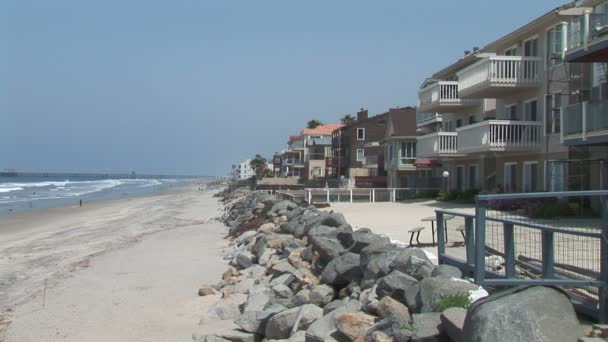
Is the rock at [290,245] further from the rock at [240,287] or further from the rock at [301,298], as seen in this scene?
the rock at [301,298]

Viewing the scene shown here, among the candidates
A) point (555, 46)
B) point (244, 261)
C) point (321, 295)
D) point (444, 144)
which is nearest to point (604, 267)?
point (321, 295)

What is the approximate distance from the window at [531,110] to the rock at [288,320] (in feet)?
68.0

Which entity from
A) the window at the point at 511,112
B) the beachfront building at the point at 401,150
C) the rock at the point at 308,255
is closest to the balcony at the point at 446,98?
the window at the point at 511,112

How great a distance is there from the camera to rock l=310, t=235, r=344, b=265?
12.7 metres

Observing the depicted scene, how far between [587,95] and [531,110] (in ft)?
17.1

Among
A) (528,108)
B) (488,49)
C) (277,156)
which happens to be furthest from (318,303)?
(277,156)

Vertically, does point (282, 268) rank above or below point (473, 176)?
below

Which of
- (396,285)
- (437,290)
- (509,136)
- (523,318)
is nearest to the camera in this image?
(523,318)

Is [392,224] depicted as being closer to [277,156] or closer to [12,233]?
[12,233]

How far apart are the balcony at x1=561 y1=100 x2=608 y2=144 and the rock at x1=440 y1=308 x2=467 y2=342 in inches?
596

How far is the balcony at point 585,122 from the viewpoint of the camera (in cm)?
1975

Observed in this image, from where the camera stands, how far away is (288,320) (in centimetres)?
962

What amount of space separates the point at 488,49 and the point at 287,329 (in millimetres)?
25333

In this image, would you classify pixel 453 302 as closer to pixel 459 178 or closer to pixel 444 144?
pixel 444 144
